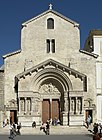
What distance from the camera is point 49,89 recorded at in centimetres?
3475

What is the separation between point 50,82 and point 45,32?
5.67 metres

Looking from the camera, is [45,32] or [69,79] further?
[45,32]

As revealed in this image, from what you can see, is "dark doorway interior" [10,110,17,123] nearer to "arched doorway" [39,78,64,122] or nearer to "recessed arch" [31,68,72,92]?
"arched doorway" [39,78,64,122]

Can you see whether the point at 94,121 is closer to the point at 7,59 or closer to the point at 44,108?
the point at 44,108

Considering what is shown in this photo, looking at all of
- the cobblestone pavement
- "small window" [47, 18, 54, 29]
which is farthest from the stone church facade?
the cobblestone pavement

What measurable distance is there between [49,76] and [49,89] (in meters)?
1.61

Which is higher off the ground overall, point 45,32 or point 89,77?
point 45,32

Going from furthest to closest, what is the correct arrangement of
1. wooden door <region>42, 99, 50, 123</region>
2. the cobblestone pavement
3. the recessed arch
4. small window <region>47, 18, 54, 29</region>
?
small window <region>47, 18, 54, 29</region>
wooden door <region>42, 99, 50, 123</region>
the recessed arch
the cobblestone pavement

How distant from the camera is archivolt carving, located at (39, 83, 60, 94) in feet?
114

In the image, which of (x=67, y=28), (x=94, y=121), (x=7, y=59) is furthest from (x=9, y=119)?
(x=67, y=28)

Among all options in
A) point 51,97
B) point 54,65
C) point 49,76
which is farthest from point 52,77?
point 51,97

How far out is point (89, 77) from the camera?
1356 inches

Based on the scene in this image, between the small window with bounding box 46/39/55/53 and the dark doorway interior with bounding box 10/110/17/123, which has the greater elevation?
the small window with bounding box 46/39/55/53

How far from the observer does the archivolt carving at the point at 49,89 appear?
3472 cm
